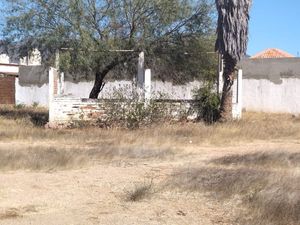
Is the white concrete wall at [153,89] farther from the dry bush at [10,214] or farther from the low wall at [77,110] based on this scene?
the dry bush at [10,214]

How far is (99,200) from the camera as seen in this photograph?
28.4ft

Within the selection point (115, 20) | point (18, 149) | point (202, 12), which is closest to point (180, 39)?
point (202, 12)

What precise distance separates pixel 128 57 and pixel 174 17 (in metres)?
2.42

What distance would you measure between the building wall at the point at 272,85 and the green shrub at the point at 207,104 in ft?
33.1

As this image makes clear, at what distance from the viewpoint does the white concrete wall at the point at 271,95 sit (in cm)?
3059

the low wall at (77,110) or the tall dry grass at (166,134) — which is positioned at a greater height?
the low wall at (77,110)

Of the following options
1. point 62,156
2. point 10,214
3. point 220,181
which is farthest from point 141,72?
point 10,214

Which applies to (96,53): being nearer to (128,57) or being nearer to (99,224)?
(128,57)

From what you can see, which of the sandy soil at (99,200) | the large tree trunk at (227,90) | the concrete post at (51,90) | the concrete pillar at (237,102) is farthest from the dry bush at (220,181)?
the concrete pillar at (237,102)

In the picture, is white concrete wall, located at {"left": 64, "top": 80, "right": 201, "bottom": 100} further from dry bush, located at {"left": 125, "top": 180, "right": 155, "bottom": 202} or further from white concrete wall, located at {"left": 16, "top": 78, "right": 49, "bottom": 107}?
dry bush, located at {"left": 125, "top": 180, "right": 155, "bottom": 202}

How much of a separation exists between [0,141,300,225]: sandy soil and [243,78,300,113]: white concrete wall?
19944 mm

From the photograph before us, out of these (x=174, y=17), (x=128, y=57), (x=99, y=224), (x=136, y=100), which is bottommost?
(x=99, y=224)

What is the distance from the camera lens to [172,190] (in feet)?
30.1

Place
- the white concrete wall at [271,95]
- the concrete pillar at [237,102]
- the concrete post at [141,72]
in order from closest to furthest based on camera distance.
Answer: the concrete post at [141,72]
the concrete pillar at [237,102]
the white concrete wall at [271,95]
